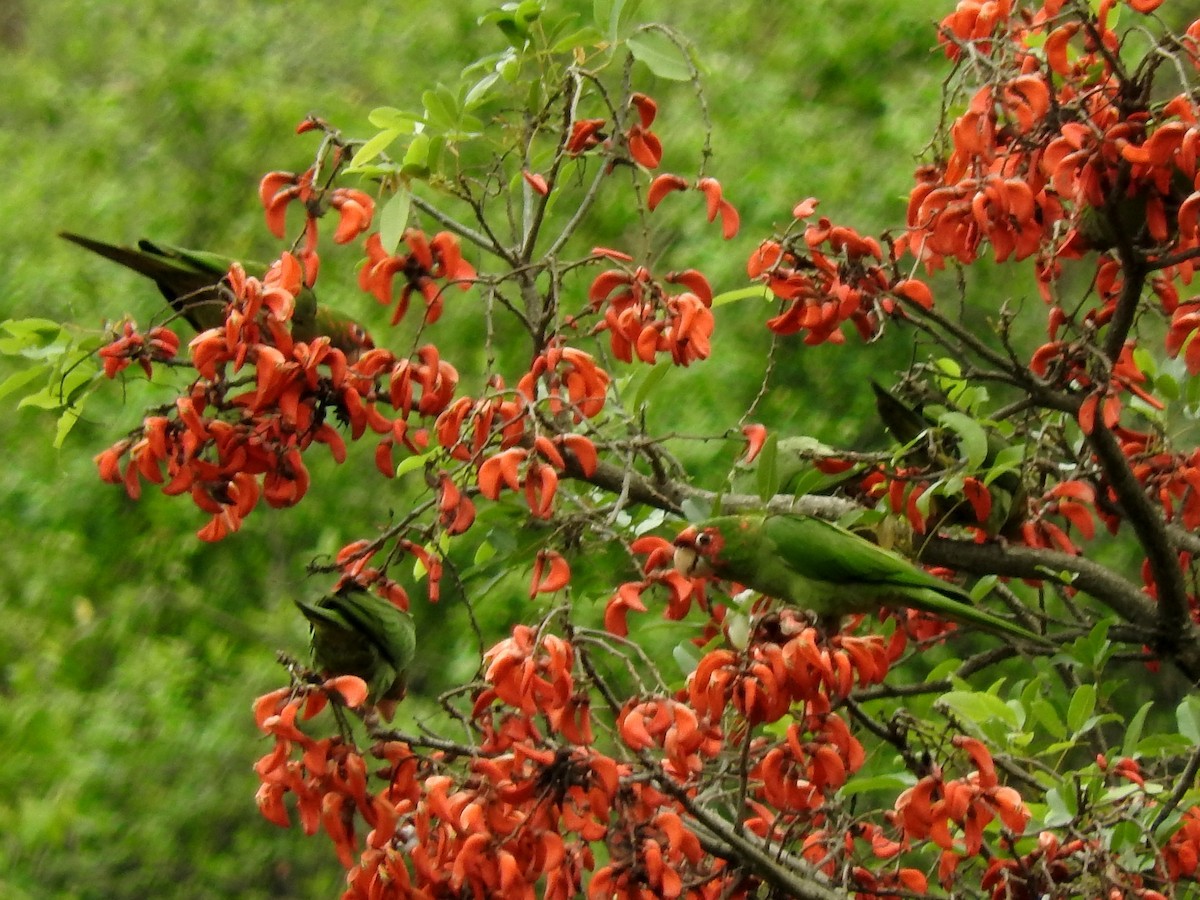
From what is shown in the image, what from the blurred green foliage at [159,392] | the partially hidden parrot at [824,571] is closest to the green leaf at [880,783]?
the partially hidden parrot at [824,571]

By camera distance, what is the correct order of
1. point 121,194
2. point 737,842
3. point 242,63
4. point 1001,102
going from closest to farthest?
point 737,842, point 1001,102, point 121,194, point 242,63

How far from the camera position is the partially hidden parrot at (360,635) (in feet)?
5.60

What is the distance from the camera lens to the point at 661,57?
1.86 meters

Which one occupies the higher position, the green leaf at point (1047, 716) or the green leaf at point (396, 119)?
the green leaf at point (396, 119)

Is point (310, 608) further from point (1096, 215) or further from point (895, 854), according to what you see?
point (1096, 215)

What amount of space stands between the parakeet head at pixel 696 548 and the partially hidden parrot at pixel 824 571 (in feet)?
0.11

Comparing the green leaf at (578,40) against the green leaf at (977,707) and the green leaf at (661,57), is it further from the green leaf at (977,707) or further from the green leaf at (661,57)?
the green leaf at (977,707)

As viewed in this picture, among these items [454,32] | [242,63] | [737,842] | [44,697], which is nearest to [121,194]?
[242,63]

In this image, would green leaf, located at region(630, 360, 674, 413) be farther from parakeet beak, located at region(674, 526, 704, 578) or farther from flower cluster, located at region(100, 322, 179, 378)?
flower cluster, located at region(100, 322, 179, 378)

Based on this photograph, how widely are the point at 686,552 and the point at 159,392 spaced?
3181 millimetres

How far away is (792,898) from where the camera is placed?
170 centimetres

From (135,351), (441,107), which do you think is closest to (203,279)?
(135,351)

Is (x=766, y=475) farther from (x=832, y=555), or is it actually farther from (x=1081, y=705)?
(x=1081, y=705)

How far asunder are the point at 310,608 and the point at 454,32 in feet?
13.5
